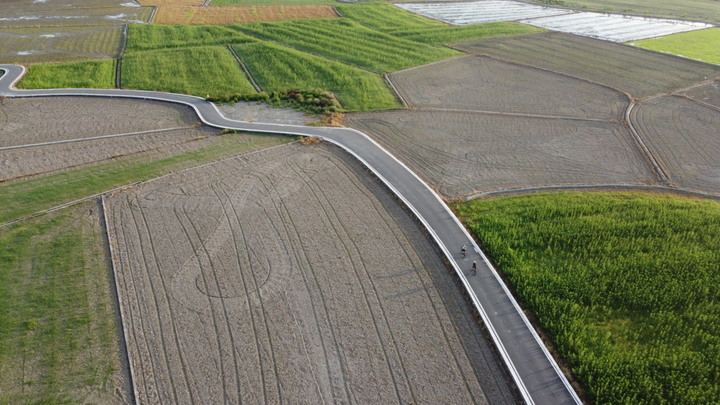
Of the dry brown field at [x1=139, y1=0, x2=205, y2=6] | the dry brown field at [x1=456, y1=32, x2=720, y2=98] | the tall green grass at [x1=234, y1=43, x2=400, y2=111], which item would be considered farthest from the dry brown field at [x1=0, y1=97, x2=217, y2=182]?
the dry brown field at [x1=139, y1=0, x2=205, y2=6]

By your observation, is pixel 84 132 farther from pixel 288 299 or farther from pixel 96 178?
pixel 288 299

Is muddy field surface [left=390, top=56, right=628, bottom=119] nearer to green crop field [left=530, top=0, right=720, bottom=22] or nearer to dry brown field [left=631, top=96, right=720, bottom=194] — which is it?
dry brown field [left=631, top=96, right=720, bottom=194]

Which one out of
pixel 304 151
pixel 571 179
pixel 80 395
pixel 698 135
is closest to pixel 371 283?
pixel 80 395

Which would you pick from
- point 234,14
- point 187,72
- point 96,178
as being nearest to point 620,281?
point 96,178

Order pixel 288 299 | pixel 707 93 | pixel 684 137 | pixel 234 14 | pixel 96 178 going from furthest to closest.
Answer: pixel 234 14, pixel 707 93, pixel 684 137, pixel 96 178, pixel 288 299

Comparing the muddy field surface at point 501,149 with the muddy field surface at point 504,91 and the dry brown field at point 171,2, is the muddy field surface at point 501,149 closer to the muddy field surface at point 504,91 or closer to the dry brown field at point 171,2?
the muddy field surface at point 504,91
